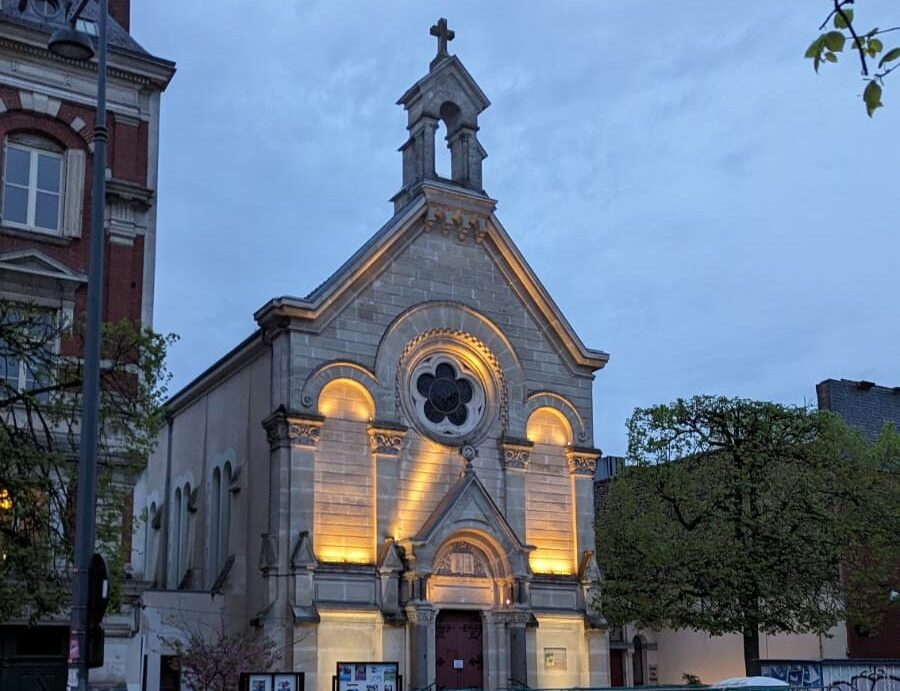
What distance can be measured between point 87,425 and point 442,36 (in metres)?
28.5

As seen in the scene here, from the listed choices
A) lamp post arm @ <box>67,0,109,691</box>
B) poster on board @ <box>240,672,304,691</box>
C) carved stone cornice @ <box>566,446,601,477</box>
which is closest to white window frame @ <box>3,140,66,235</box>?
poster on board @ <box>240,672,304,691</box>

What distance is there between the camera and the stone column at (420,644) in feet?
117

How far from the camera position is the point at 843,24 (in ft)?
29.0

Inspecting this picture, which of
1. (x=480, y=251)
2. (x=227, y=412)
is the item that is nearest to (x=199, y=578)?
(x=227, y=412)

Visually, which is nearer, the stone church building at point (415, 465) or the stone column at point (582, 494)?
the stone church building at point (415, 465)

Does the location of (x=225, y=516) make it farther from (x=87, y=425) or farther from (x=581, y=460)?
(x=87, y=425)

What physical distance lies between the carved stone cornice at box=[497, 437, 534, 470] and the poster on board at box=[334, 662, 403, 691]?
33.6 feet

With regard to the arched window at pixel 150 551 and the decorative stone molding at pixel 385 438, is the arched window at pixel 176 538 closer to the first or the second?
the arched window at pixel 150 551

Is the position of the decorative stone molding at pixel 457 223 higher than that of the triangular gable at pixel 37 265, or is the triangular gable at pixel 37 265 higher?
the decorative stone molding at pixel 457 223

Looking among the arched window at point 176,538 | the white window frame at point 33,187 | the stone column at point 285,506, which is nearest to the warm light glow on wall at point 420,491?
the stone column at point 285,506

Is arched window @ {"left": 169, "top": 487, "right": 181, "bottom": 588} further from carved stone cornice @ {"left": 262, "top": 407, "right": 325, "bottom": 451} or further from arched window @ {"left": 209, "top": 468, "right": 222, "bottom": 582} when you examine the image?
carved stone cornice @ {"left": 262, "top": 407, "right": 325, "bottom": 451}

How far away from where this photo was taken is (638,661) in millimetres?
57000

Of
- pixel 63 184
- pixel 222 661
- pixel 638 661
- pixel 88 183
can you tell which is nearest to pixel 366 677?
pixel 222 661

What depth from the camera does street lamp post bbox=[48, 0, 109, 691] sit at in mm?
16844
